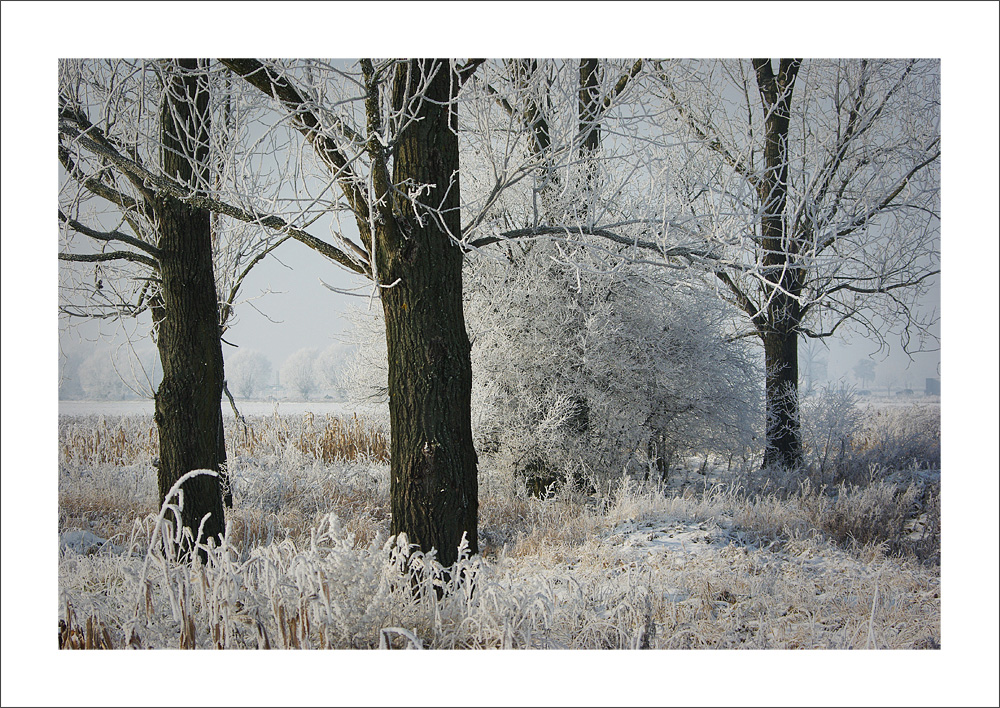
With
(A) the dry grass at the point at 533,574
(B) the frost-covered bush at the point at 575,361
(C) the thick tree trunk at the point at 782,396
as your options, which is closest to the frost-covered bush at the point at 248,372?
(A) the dry grass at the point at 533,574

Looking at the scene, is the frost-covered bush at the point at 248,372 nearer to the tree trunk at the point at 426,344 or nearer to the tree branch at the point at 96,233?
the tree branch at the point at 96,233

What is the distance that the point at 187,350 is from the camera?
3678 millimetres

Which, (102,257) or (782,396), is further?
(782,396)

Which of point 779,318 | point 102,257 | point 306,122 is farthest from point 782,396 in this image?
point 102,257

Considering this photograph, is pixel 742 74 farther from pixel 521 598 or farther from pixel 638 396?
pixel 521 598

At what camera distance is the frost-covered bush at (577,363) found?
16.4ft

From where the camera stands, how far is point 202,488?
370 centimetres

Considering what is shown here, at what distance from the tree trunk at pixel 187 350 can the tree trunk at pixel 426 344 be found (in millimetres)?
1336

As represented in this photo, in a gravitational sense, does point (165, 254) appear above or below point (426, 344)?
above

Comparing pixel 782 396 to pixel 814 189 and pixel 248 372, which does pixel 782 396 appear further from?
pixel 248 372

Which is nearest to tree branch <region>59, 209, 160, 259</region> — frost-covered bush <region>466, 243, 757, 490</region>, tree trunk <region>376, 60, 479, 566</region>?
tree trunk <region>376, 60, 479, 566</region>

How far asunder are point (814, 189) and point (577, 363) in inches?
77.2
